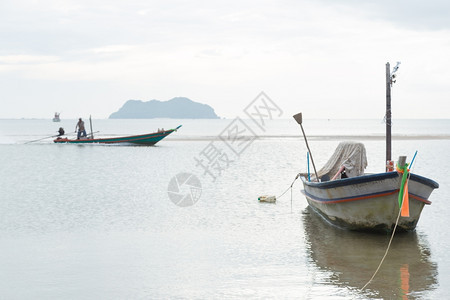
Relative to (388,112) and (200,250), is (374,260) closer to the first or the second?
(200,250)

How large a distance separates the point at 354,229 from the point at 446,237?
2.25 m

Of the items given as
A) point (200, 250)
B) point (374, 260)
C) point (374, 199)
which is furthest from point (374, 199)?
point (200, 250)

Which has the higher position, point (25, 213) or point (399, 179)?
point (399, 179)

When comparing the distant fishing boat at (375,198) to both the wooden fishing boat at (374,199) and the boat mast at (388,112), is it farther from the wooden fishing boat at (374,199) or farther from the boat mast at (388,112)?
the boat mast at (388,112)

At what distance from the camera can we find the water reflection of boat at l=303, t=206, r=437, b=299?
903cm

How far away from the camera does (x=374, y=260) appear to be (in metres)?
10.9

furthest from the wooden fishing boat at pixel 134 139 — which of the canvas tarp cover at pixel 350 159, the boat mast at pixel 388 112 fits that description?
the canvas tarp cover at pixel 350 159

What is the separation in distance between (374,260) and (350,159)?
14.8ft

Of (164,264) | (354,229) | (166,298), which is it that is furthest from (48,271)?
(354,229)

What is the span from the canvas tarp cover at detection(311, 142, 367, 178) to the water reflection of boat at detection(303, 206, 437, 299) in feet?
5.68

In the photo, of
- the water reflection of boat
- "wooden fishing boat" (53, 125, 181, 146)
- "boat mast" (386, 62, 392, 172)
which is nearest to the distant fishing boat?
the water reflection of boat

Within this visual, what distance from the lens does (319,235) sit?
13766mm

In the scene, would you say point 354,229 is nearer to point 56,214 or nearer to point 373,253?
point 373,253

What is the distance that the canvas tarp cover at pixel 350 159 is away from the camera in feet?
48.5
